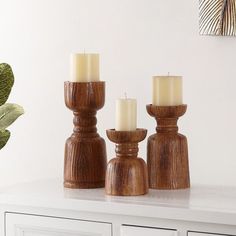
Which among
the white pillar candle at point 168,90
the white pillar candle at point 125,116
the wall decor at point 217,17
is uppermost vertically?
the wall decor at point 217,17

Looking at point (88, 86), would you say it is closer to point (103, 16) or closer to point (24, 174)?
point (103, 16)

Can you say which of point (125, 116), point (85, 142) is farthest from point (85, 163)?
point (125, 116)

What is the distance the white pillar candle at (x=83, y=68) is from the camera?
66.1 inches

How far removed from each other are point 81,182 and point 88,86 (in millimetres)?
217

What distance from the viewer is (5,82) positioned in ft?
4.70

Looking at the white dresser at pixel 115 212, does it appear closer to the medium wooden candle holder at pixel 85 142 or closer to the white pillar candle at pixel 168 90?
the medium wooden candle holder at pixel 85 142

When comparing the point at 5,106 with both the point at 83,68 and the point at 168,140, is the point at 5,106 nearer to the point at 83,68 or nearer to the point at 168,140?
the point at 83,68

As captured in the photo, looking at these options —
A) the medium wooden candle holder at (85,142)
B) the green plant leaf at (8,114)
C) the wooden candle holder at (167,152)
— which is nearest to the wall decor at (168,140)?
the wooden candle holder at (167,152)

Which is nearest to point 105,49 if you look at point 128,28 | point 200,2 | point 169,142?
point 128,28

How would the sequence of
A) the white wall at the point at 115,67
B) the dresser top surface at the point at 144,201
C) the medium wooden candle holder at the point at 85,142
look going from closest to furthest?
the dresser top surface at the point at 144,201 → the medium wooden candle holder at the point at 85,142 → the white wall at the point at 115,67

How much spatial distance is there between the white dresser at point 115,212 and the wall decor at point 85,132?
0.04 meters

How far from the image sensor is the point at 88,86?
1.66m

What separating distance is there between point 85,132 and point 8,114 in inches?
10.9

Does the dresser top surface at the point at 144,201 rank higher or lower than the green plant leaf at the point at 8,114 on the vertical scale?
lower
